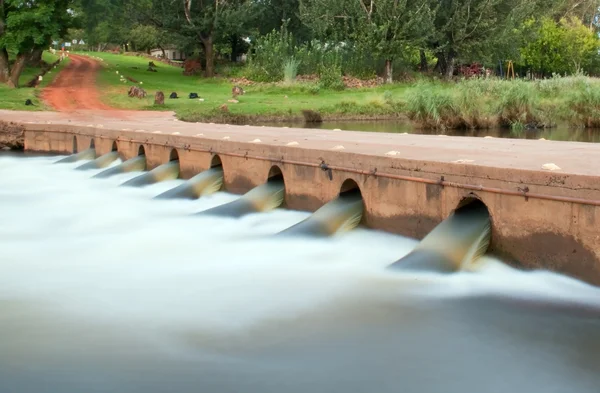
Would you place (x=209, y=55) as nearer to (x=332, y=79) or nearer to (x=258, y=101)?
(x=332, y=79)

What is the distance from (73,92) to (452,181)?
1096 inches

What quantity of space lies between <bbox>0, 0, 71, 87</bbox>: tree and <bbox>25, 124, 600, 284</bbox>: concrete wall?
22.6m

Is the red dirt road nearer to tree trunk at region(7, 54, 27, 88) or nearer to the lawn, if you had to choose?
the lawn

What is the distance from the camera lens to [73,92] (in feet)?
104

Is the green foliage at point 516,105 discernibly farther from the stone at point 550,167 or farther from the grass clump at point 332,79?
the stone at point 550,167

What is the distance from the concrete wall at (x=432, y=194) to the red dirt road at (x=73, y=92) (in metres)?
17.3

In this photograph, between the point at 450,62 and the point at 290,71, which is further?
the point at 450,62

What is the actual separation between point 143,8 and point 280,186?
125ft

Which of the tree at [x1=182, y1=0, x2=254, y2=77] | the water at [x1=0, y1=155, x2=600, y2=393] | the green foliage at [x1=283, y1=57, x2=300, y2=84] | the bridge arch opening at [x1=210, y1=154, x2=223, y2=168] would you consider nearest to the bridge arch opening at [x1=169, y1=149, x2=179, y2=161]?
the bridge arch opening at [x1=210, y1=154, x2=223, y2=168]

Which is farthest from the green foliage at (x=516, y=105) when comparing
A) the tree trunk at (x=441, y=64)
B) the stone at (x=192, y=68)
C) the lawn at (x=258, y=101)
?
the stone at (x=192, y=68)

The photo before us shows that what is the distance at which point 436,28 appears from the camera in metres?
41.3

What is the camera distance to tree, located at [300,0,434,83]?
124 feet

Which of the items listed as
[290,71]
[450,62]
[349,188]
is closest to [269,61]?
[290,71]

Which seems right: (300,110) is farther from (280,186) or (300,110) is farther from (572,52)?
(572,52)
